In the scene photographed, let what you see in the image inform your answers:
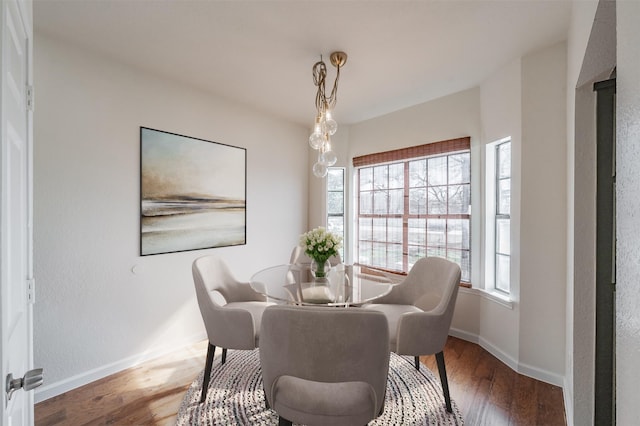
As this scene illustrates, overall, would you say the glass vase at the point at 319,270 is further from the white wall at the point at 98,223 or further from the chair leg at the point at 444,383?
the white wall at the point at 98,223

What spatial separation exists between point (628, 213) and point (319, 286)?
191cm

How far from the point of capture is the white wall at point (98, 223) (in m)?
2.13

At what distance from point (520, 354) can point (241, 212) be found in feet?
10.1

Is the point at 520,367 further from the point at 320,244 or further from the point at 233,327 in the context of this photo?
the point at 233,327

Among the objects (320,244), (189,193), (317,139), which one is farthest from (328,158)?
(189,193)

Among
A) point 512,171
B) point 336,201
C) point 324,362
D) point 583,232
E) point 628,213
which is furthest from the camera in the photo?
point 336,201

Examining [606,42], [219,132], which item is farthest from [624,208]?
[219,132]

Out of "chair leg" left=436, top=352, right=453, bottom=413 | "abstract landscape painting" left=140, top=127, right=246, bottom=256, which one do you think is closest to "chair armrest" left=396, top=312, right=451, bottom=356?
"chair leg" left=436, top=352, right=453, bottom=413

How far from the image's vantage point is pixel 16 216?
3.19 ft

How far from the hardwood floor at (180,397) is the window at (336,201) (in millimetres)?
2110

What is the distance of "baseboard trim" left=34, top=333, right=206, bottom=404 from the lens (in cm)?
209

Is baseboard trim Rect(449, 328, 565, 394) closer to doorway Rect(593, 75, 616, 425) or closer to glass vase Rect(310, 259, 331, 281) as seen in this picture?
doorway Rect(593, 75, 616, 425)

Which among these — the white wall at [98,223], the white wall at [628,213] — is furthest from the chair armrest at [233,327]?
the white wall at [628,213]

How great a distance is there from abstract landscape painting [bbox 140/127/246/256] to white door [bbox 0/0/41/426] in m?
1.55
